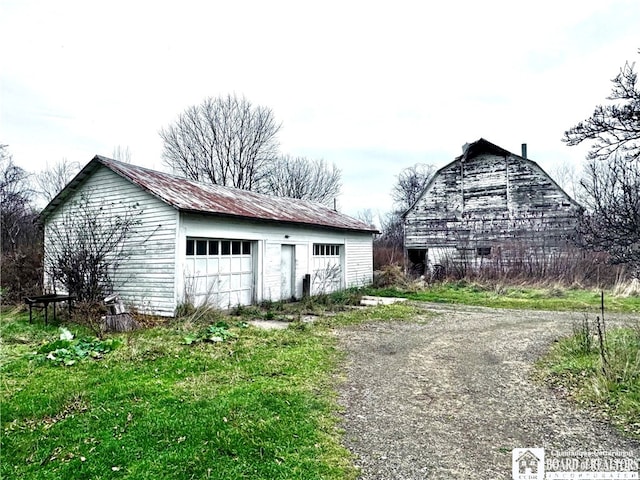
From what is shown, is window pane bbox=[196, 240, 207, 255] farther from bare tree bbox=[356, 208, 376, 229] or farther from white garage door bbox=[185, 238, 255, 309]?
bare tree bbox=[356, 208, 376, 229]

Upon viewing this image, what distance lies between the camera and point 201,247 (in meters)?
10.7

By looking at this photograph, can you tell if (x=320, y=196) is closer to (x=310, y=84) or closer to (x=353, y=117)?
(x=353, y=117)

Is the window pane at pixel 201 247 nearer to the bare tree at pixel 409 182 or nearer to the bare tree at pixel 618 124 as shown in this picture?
the bare tree at pixel 618 124

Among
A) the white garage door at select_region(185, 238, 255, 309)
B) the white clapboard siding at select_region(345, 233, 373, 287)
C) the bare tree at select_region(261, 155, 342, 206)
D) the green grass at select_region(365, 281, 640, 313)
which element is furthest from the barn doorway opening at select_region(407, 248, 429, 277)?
the bare tree at select_region(261, 155, 342, 206)

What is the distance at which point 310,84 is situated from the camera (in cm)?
1441

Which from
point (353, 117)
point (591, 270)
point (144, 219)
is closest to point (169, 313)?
point (144, 219)

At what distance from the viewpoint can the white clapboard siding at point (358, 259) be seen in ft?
56.6

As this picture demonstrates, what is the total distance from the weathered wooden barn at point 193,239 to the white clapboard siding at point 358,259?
249cm

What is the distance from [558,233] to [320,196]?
21.9m

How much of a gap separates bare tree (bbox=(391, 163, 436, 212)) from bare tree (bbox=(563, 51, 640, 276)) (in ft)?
121

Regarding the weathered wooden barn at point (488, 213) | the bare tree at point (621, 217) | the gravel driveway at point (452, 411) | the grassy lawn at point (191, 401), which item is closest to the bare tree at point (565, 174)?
the weathered wooden barn at point (488, 213)

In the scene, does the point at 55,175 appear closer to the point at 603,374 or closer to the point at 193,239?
the point at 193,239

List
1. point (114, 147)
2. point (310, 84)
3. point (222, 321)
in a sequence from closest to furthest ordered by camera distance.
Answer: point (222, 321), point (310, 84), point (114, 147)

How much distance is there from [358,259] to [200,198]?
28.6 ft
